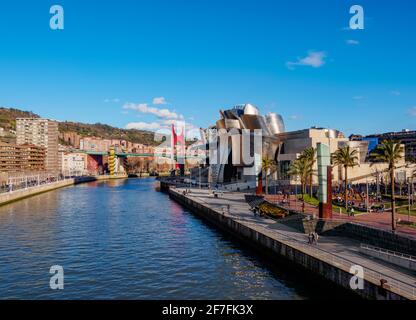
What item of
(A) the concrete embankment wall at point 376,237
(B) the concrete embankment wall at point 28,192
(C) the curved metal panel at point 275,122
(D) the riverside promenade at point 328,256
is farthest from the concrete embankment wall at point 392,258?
(C) the curved metal panel at point 275,122

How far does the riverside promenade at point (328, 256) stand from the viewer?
730 inches

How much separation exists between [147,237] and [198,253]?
325 inches

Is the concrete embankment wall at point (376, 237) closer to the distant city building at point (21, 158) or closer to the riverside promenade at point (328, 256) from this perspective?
the riverside promenade at point (328, 256)

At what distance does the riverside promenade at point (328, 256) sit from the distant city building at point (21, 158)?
13359 cm

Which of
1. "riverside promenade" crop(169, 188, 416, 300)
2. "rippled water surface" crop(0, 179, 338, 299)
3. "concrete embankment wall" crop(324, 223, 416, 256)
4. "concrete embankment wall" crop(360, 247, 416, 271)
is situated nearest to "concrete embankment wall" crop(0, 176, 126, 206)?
"rippled water surface" crop(0, 179, 338, 299)

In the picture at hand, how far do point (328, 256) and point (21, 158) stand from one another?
556ft

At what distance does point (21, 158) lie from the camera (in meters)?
171

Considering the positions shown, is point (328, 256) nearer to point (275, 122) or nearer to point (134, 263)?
point (134, 263)

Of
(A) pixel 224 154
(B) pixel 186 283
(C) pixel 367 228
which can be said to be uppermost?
(A) pixel 224 154

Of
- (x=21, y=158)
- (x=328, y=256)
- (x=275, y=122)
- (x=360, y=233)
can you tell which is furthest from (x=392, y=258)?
(x=21, y=158)

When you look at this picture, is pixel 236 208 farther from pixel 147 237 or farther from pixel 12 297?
pixel 12 297

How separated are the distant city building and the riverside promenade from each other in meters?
134

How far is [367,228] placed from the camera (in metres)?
28.3
